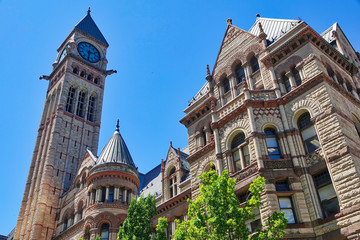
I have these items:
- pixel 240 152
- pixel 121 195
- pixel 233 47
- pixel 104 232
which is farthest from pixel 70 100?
pixel 240 152

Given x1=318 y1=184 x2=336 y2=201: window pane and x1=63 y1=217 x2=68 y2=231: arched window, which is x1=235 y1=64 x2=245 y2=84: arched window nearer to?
x1=318 y1=184 x2=336 y2=201: window pane

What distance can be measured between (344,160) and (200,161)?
35.4ft

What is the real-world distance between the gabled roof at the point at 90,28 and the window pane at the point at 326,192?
70.9 meters

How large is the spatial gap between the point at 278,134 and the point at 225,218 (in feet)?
26.9

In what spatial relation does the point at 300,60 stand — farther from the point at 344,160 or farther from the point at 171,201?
the point at 171,201

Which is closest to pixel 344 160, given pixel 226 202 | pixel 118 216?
pixel 226 202

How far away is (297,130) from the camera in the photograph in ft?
72.9

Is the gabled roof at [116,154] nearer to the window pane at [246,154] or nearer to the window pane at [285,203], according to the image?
the window pane at [246,154]

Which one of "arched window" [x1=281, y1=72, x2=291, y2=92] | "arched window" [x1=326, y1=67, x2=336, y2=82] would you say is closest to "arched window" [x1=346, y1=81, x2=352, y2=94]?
"arched window" [x1=326, y1=67, x2=336, y2=82]

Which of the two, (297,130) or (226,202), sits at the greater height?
(297,130)

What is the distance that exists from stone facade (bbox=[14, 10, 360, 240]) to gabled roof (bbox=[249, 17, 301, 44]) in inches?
4.3

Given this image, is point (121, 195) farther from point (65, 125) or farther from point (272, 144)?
point (65, 125)

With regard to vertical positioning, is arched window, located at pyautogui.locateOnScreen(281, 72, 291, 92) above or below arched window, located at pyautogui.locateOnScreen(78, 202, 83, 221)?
below

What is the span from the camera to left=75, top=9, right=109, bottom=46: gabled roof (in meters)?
81.9
